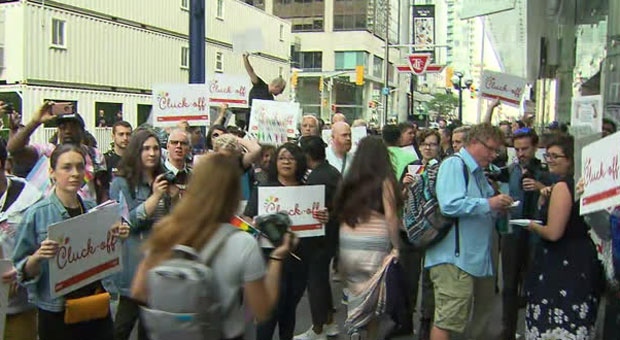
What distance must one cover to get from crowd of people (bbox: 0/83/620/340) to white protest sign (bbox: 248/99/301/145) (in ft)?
7.90

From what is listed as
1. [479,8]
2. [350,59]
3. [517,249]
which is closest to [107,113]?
[479,8]

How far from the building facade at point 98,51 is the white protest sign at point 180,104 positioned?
16481 mm

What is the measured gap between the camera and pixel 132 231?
4.92 m

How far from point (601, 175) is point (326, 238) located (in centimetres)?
266

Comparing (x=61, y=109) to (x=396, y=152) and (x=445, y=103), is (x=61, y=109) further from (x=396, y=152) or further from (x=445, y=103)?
(x=445, y=103)

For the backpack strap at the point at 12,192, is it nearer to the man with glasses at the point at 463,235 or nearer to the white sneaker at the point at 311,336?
the man with glasses at the point at 463,235

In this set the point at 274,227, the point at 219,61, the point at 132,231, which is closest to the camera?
the point at 274,227

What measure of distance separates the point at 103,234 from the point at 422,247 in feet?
7.73

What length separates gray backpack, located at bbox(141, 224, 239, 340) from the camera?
283 centimetres

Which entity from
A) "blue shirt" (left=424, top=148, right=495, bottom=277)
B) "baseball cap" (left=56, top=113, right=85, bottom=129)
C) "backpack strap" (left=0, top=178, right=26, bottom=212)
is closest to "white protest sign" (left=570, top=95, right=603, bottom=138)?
"blue shirt" (left=424, top=148, right=495, bottom=277)

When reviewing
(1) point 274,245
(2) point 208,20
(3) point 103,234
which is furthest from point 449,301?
(2) point 208,20

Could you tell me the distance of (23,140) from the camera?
20.2 ft

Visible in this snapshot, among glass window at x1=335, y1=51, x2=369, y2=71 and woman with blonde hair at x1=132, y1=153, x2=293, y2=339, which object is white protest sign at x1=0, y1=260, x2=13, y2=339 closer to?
woman with blonde hair at x1=132, y1=153, x2=293, y2=339

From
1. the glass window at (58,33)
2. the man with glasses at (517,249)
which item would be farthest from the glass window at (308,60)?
the man with glasses at (517,249)
